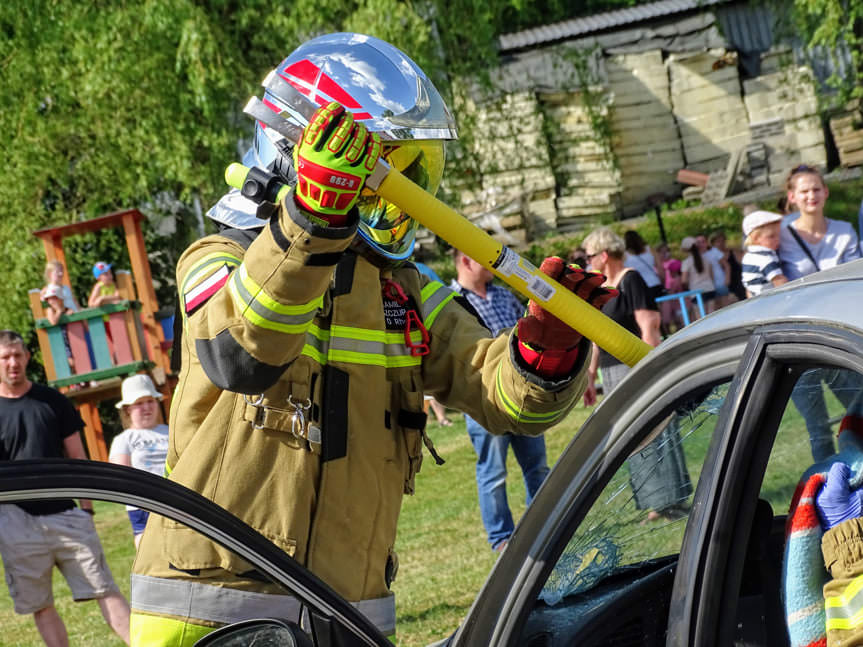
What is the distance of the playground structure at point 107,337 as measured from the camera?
35.0ft

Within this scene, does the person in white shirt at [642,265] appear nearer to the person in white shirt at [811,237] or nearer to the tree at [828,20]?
the person in white shirt at [811,237]

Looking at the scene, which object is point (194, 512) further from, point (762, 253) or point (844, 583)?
point (762, 253)

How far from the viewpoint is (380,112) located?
93.2 inches

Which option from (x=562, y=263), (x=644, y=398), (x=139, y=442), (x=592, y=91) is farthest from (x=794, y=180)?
(x=592, y=91)

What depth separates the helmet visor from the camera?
238 cm

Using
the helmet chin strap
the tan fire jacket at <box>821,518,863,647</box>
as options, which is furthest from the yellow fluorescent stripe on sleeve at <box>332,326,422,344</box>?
the tan fire jacket at <box>821,518,863,647</box>

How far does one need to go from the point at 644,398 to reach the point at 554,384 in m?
0.73

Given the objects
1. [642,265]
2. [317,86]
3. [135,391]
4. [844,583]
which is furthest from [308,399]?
[642,265]

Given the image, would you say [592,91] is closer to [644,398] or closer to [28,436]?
[28,436]

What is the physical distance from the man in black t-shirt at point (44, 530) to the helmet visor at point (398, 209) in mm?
824

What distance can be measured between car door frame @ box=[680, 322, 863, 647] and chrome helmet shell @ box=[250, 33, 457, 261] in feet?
3.58

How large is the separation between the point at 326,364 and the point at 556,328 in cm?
48

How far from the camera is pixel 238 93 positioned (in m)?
11.6

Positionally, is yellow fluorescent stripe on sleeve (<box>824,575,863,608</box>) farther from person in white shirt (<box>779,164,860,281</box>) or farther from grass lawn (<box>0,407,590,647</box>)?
person in white shirt (<box>779,164,860,281</box>)
